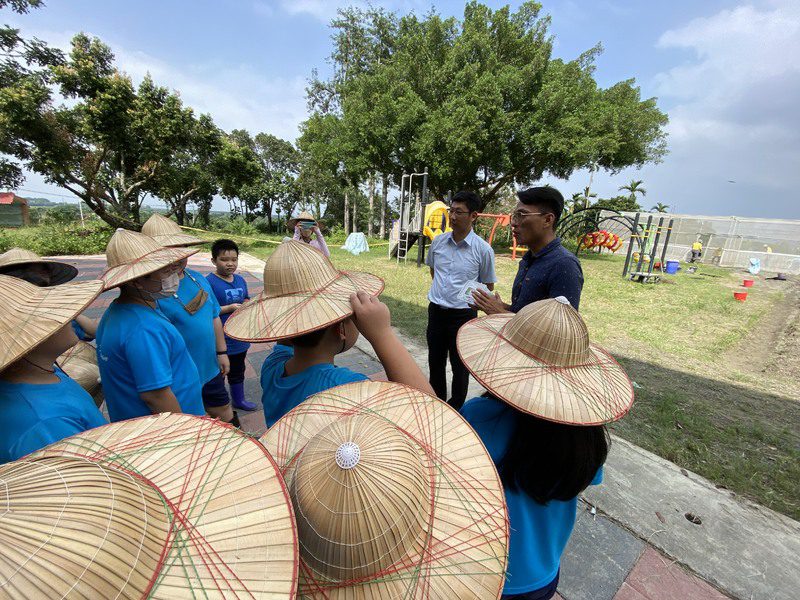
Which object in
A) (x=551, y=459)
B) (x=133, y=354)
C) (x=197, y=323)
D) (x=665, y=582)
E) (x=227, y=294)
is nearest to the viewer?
(x=551, y=459)

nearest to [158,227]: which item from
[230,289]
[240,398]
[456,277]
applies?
[230,289]

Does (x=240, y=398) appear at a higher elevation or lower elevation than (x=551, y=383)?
lower

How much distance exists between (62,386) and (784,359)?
8.54 m

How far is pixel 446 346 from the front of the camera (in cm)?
337

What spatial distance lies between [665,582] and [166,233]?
12.9 ft

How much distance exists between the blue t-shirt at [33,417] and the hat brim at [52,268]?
1.35m

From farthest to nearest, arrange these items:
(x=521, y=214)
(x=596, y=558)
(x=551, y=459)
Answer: (x=521, y=214)
(x=596, y=558)
(x=551, y=459)

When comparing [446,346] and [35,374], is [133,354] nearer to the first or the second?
[35,374]

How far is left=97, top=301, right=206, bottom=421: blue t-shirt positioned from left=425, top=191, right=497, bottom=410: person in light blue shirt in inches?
84.8

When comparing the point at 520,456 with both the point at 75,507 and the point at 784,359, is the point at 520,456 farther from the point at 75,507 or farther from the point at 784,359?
the point at 784,359

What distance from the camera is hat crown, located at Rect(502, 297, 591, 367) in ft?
3.79

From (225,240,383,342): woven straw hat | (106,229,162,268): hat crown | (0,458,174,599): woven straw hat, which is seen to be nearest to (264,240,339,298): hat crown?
(225,240,383,342): woven straw hat

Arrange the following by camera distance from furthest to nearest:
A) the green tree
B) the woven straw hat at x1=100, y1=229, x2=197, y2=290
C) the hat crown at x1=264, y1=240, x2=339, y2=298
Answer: the green tree < the woven straw hat at x1=100, y1=229, x2=197, y2=290 < the hat crown at x1=264, y1=240, x2=339, y2=298

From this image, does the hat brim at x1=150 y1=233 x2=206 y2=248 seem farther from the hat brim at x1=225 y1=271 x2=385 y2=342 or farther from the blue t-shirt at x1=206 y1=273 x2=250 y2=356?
the hat brim at x1=225 y1=271 x2=385 y2=342
